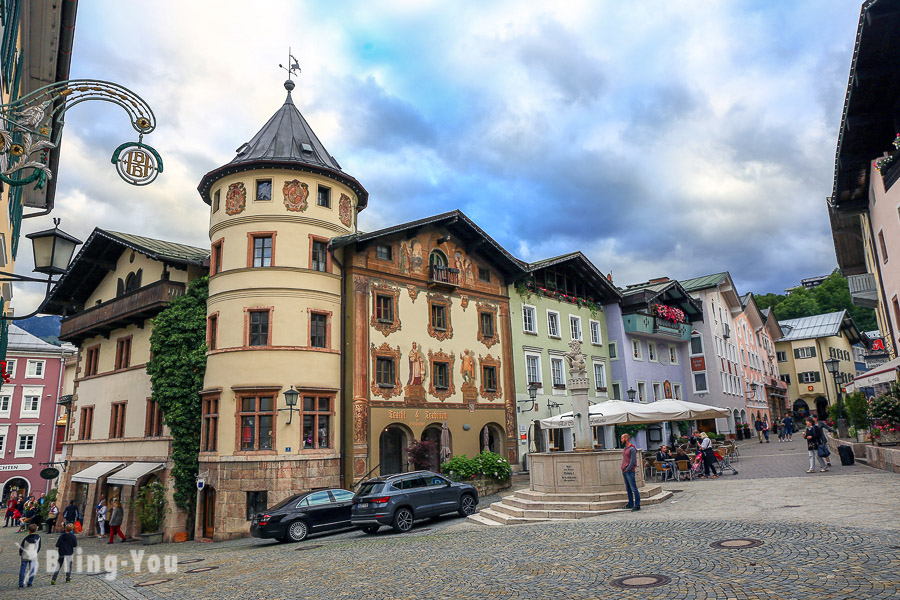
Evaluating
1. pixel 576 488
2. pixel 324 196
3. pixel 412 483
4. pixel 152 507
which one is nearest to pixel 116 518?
pixel 152 507

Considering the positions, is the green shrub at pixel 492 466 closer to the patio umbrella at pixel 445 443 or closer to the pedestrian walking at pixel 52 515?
the patio umbrella at pixel 445 443

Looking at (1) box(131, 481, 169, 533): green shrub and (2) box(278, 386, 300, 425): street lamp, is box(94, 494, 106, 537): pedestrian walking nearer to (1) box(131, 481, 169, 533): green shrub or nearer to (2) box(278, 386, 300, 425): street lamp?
(1) box(131, 481, 169, 533): green shrub

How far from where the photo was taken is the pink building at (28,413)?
57500 mm

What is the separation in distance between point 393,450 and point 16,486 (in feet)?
153

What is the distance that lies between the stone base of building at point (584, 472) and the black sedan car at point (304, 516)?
6.93 metres

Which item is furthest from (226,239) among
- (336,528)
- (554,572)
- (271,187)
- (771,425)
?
(771,425)

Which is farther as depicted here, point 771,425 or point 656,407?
point 771,425

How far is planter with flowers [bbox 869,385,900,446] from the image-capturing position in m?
19.0

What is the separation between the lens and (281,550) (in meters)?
17.8

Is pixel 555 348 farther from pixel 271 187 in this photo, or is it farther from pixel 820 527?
pixel 820 527

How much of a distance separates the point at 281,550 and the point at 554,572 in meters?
10.2

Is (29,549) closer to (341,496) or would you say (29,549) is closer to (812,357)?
(341,496)

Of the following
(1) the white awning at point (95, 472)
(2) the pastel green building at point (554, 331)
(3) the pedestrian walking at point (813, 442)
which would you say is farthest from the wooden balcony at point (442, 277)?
(1) the white awning at point (95, 472)

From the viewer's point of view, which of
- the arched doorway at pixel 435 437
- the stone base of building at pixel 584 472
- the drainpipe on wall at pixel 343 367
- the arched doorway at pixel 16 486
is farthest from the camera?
the arched doorway at pixel 16 486
